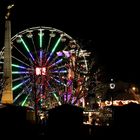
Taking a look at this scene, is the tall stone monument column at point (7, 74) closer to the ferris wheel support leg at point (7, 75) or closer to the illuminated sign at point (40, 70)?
the ferris wheel support leg at point (7, 75)

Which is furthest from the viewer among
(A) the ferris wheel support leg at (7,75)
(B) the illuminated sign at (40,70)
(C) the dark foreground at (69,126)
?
(A) the ferris wheel support leg at (7,75)

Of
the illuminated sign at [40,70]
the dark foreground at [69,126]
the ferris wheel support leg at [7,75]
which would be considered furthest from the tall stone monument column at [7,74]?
the dark foreground at [69,126]

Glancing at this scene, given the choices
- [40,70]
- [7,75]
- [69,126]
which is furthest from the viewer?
[7,75]

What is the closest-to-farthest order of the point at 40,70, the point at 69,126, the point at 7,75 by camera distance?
the point at 69,126, the point at 40,70, the point at 7,75

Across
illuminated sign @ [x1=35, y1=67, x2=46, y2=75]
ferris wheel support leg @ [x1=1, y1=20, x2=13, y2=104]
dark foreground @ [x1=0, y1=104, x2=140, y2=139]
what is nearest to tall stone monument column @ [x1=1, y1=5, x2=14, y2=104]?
ferris wheel support leg @ [x1=1, y1=20, x2=13, y2=104]

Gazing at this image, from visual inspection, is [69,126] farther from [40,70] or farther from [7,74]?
[7,74]

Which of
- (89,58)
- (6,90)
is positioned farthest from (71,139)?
(89,58)

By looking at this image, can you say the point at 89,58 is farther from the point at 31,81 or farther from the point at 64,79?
the point at 31,81

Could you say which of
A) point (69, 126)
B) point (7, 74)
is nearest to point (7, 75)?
point (7, 74)

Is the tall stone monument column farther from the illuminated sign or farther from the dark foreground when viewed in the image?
the dark foreground

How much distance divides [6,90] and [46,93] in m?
4.09

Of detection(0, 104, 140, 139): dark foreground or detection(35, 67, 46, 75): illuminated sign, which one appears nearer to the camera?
detection(0, 104, 140, 139): dark foreground

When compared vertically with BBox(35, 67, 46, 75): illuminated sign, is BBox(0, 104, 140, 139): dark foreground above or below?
below

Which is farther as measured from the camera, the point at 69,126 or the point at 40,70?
the point at 40,70
